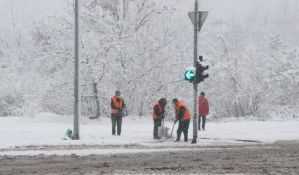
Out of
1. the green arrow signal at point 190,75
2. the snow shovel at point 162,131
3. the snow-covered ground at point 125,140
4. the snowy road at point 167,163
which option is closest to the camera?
the snowy road at point 167,163

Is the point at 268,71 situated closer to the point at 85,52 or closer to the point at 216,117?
the point at 216,117

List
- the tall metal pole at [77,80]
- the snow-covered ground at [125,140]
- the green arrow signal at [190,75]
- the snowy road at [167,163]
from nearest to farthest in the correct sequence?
the snowy road at [167,163] < the snow-covered ground at [125,140] < the green arrow signal at [190,75] < the tall metal pole at [77,80]

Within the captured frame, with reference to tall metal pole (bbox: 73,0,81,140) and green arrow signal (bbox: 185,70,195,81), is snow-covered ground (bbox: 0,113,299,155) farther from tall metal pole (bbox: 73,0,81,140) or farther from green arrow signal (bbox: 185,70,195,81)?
green arrow signal (bbox: 185,70,195,81)

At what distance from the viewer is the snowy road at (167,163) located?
12.3 meters

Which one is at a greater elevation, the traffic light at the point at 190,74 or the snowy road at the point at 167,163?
the traffic light at the point at 190,74

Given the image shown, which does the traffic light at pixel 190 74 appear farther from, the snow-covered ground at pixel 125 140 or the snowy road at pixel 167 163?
the snowy road at pixel 167 163

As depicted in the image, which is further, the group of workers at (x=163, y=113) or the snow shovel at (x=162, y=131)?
the snow shovel at (x=162, y=131)

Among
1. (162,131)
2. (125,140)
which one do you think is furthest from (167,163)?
(162,131)

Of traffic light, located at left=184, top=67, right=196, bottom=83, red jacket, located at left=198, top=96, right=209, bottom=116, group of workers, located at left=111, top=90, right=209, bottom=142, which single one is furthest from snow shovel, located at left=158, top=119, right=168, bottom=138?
red jacket, located at left=198, top=96, right=209, bottom=116

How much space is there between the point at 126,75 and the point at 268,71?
12.7m

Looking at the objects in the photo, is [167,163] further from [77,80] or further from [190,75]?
[77,80]

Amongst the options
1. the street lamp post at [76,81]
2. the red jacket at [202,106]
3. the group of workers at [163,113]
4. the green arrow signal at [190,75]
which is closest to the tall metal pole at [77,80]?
the street lamp post at [76,81]

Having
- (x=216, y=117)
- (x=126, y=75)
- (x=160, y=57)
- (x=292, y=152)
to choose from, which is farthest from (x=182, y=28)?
(x=292, y=152)

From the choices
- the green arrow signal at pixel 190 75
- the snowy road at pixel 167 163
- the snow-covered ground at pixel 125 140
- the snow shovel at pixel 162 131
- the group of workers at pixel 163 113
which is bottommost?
the snow-covered ground at pixel 125 140
